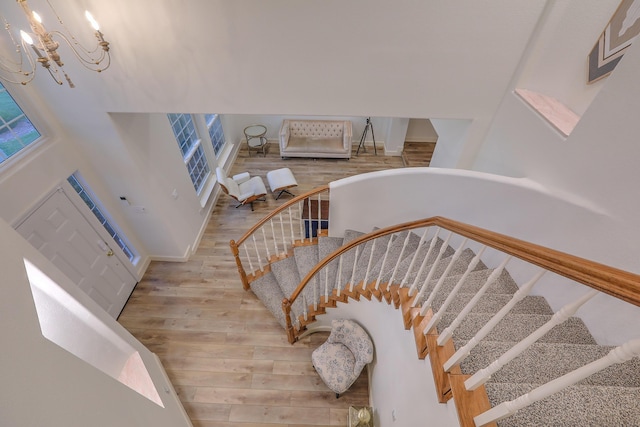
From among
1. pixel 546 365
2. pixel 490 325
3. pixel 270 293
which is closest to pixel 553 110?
pixel 546 365

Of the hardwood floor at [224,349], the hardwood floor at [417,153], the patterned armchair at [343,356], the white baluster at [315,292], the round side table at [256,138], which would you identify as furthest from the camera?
the round side table at [256,138]

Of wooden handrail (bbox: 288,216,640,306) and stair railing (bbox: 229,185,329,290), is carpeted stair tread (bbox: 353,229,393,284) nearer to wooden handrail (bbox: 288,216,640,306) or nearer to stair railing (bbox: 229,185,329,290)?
stair railing (bbox: 229,185,329,290)

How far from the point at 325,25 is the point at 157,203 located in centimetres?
312

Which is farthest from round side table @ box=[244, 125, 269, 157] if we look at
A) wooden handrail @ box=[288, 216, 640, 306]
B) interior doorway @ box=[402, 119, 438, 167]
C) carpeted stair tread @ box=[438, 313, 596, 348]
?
wooden handrail @ box=[288, 216, 640, 306]

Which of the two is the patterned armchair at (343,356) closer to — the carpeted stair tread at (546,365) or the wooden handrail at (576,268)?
the carpeted stair tread at (546,365)

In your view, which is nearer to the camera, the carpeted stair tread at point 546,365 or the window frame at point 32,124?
the carpeted stair tread at point 546,365

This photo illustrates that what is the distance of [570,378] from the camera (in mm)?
731

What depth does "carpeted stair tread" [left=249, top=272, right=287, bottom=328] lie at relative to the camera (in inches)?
147

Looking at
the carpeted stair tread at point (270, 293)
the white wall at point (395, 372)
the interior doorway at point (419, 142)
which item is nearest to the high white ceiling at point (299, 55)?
the white wall at point (395, 372)

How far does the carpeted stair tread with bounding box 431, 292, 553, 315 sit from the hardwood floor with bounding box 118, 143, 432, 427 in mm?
1967

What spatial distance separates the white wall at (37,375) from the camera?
38.9 inches

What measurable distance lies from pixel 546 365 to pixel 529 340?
0.76 metres

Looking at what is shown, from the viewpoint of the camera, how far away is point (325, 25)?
8.09 ft

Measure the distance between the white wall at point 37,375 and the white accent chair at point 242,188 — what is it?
374 centimetres
